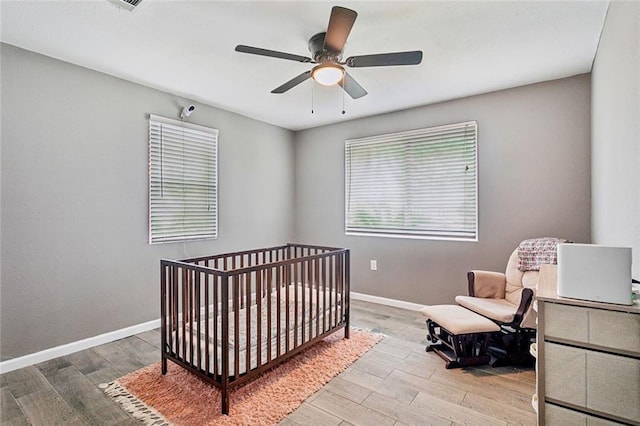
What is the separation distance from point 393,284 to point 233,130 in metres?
2.75

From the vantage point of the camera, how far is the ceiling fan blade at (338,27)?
1557mm

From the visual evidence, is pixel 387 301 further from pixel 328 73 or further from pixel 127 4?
pixel 127 4

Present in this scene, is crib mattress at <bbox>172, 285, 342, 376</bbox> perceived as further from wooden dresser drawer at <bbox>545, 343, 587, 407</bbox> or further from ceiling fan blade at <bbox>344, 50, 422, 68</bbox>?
ceiling fan blade at <bbox>344, 50, 422, 68</bbox>

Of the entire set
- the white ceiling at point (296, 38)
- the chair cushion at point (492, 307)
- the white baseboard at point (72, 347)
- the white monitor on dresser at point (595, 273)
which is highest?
the white ceiling at point (296, 38)

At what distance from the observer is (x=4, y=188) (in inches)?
88.4

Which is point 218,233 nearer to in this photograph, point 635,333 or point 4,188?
point 4,188

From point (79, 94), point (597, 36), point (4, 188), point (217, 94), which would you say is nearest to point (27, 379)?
point (4, 188)

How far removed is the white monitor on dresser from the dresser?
0.03 m

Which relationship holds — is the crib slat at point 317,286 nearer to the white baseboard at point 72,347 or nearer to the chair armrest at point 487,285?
the chair armrest at point 487,285

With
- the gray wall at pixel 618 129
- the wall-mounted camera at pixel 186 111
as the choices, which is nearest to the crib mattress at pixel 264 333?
the gray wall at pixel 618 129

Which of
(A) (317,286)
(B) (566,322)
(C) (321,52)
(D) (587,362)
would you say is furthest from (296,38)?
(D) (587,362)

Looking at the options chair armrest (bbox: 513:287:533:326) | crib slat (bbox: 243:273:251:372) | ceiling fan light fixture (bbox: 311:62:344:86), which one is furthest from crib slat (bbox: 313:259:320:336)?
chair armrest (bbox: 513:287:533:326)

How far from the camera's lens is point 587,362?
1.14 m

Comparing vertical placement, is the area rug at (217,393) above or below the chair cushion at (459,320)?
below
